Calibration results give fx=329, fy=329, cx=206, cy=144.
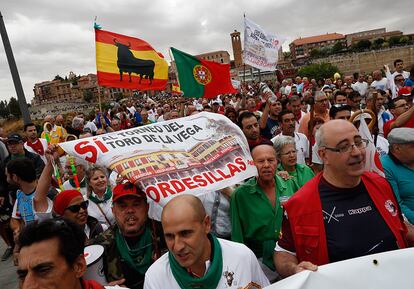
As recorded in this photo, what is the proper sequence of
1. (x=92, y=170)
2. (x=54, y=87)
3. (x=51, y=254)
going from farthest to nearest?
(x=54, y=87), (x=92, y=170), (x=51, y=254)

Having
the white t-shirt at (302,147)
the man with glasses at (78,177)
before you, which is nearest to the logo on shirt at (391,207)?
the white t-shirt at (302,147)

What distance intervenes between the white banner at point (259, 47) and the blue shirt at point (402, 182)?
6.27 metres

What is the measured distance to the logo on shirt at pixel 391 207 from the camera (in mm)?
2074

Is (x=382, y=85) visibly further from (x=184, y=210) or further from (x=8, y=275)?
(x=8, y=275)

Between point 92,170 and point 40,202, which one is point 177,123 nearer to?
point 92,170

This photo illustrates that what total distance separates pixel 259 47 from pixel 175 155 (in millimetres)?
7210

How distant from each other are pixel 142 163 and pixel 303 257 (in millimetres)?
1337

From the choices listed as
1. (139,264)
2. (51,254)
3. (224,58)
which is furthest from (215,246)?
(224,58)

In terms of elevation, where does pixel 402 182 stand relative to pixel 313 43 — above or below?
below

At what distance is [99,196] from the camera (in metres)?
3.64

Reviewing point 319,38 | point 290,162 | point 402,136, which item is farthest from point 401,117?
point 319,38

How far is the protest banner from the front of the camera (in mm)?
2477

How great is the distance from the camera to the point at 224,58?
155375mm

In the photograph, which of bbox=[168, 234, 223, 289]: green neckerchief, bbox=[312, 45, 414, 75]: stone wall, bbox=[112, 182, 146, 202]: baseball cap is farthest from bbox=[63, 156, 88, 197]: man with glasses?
bbox=[312, 45, 414, 75]: stone wall
